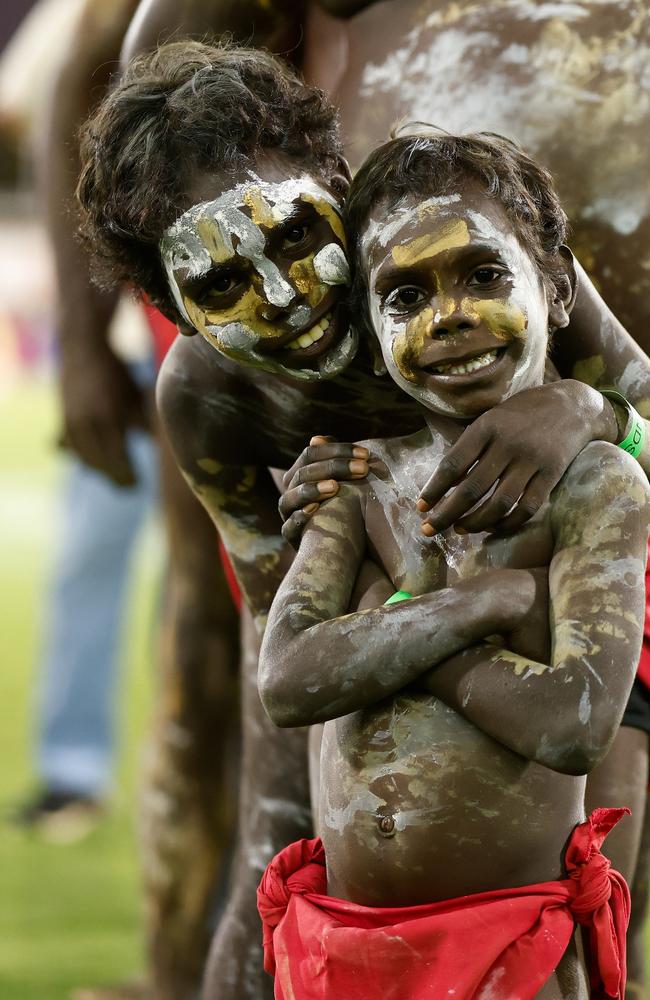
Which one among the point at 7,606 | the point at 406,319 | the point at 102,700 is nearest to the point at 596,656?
the point at 406,319

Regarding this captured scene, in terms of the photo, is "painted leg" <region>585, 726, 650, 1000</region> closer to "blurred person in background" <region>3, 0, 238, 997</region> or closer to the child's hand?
the child's hand

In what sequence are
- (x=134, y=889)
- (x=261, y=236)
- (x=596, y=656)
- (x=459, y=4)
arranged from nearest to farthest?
(x=596, y=656) → (x=261, y=236) → (x=459, y=4) → (x=134, y=889)

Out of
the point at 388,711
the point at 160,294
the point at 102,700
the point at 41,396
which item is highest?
the point at 160,294

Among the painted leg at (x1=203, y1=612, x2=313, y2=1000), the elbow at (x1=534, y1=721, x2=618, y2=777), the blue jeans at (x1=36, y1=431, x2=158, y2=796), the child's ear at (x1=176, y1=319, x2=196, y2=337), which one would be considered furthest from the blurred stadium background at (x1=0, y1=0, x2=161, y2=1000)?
the elbow at (x1=534, y1=721, x2=618, y2=777)

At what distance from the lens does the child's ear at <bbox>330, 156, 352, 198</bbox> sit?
5.13ft

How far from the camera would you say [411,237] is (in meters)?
1.39

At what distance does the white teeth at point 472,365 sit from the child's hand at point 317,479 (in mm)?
160

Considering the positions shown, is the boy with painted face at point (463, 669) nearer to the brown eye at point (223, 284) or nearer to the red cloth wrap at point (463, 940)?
the red cloth wrap at point (463, 940)

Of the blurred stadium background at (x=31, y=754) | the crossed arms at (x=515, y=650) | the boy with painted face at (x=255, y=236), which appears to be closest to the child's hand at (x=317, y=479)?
the boy with painted face at (x=255, y=236)

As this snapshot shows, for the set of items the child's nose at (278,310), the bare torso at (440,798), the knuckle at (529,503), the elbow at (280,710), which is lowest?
the bare torso at (440,798)

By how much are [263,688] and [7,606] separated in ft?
16.3

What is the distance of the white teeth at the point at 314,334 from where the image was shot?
4.90ft

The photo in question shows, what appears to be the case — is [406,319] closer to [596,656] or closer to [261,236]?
[261,236]

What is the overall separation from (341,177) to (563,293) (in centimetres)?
24
